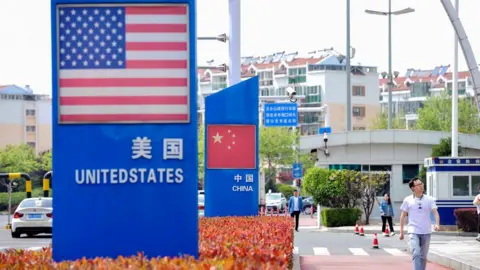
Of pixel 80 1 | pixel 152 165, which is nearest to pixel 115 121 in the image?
pixel 152 165

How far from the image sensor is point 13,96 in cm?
13650

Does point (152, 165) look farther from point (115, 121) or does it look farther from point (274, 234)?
point (274, 234)

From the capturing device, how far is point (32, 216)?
34344mm

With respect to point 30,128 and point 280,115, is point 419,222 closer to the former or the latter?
point 280,115

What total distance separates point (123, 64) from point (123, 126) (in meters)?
0.55

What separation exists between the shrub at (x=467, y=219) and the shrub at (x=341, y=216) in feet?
26.4

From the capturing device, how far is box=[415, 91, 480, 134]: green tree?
300 ft

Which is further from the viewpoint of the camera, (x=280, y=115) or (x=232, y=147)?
(x=280, y=115)

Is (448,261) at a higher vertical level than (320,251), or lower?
higher

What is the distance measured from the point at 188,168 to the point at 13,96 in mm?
129946

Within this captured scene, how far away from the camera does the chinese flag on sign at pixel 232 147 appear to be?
23109 mm

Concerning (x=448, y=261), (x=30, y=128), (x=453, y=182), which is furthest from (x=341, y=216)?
(x=30, y=128)

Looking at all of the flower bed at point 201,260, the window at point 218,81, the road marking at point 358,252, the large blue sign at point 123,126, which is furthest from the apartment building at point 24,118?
the large blue sign at point 123,126

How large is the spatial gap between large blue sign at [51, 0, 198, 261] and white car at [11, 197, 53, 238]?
24537 millimetres
